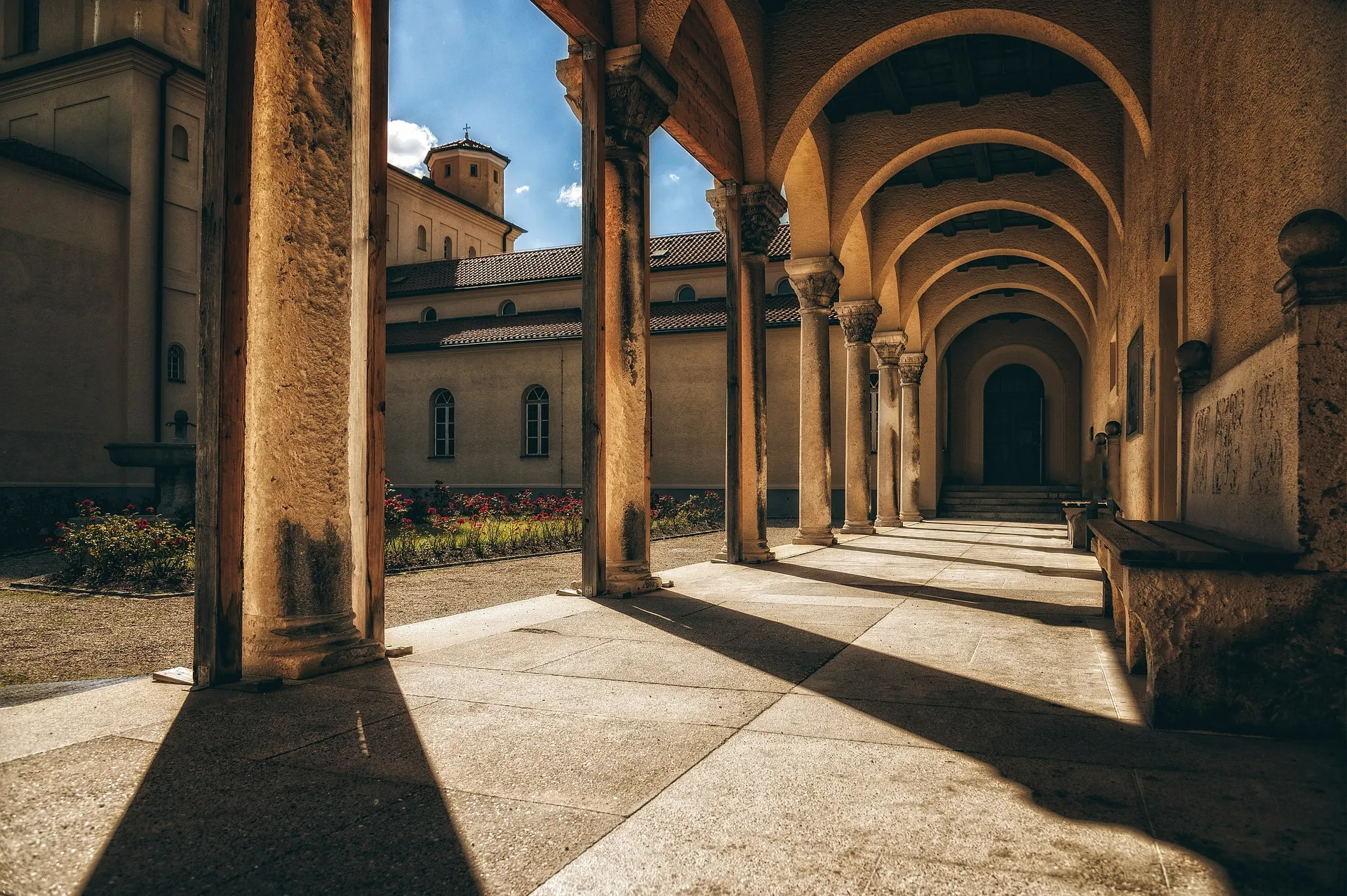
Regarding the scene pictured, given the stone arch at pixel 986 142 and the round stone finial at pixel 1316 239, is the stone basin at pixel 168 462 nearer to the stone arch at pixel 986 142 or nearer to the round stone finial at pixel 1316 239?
the stone arch at pixel 986 142

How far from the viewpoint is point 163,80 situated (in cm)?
2092

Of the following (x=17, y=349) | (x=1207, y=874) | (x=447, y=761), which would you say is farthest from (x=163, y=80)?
(x=1207, y=874)

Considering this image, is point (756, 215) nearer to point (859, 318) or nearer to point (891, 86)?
point (891, 86)

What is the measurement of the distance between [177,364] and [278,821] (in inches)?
867

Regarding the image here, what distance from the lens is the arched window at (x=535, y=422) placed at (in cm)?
2616

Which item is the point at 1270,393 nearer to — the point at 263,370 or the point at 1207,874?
the point at 1207,874

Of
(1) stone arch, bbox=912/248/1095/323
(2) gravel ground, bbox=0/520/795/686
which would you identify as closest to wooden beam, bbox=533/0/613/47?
(2) gravel ground, bbox=0/520/795/686

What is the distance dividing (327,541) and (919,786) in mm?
2639

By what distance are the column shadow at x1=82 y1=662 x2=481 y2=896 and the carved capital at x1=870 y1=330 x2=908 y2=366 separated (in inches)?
606

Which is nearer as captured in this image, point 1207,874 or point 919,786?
point 1207,874

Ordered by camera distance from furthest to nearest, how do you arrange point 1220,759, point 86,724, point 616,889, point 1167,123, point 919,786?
point 1167,123 < point 86,724 < point 1220,759 < point 919,786 < point 616,889

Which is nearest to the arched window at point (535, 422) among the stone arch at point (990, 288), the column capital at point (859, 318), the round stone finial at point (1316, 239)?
the stone arch at point (990, 288)

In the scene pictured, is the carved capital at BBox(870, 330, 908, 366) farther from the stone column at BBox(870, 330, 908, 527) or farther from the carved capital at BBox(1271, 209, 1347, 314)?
the carved capital at BBox(1271, 209, 1347, 314)

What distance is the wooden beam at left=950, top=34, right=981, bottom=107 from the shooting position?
10195 mm
